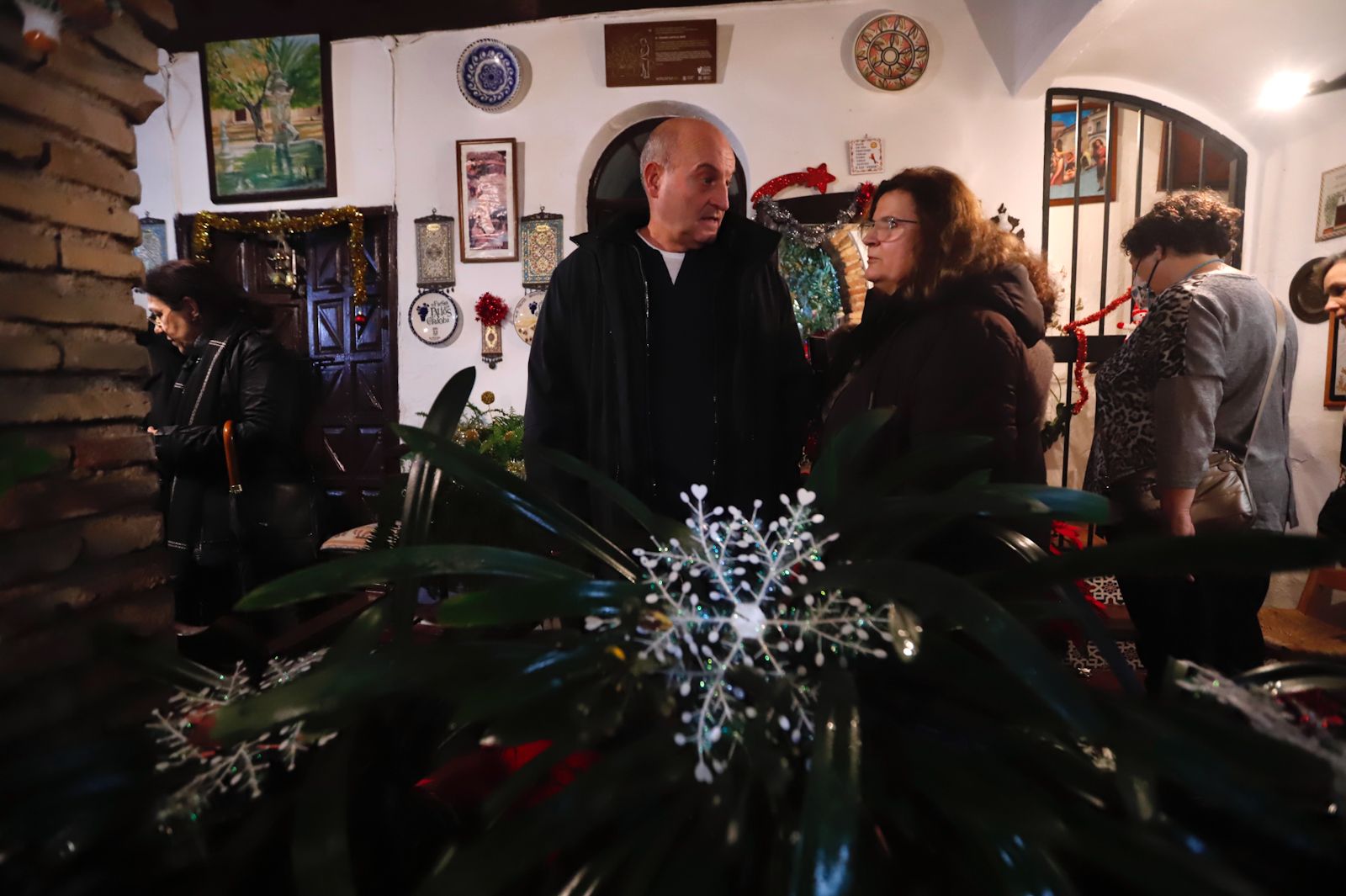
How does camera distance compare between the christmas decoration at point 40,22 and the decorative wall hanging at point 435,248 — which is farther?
the decorative wall hanging at point 435,248

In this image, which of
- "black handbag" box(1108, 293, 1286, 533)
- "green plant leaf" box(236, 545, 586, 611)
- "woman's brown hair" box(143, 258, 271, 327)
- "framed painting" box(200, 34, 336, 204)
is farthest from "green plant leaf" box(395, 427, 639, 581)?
"framed painting" box(200, 34, 336, 204)

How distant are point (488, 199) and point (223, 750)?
358 cm

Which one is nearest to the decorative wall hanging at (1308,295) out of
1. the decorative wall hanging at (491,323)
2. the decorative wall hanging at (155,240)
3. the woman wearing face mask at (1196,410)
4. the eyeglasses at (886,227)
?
the woman wearing face mask at (1196,410)

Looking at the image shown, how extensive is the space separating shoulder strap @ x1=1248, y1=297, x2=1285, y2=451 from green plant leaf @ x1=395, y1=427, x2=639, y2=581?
1.63m

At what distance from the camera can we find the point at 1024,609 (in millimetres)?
530

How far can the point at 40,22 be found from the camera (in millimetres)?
867

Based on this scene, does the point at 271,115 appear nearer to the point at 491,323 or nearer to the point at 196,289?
the point at 491,323

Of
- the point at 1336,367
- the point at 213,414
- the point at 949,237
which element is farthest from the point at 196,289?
the point at 1336,367

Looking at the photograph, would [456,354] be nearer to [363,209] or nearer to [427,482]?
[363,209]

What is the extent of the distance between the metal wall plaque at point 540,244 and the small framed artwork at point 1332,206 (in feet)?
11.7

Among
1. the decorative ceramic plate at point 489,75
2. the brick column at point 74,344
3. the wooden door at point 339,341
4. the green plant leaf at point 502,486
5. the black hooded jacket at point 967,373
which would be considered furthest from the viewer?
the wooden door at point 339,341

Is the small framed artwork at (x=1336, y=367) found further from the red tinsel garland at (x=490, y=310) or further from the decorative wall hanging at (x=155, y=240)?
the decorative wall hanging at (x=155, y=240)

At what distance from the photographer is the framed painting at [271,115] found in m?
3.66

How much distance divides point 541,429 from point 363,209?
2921mm
